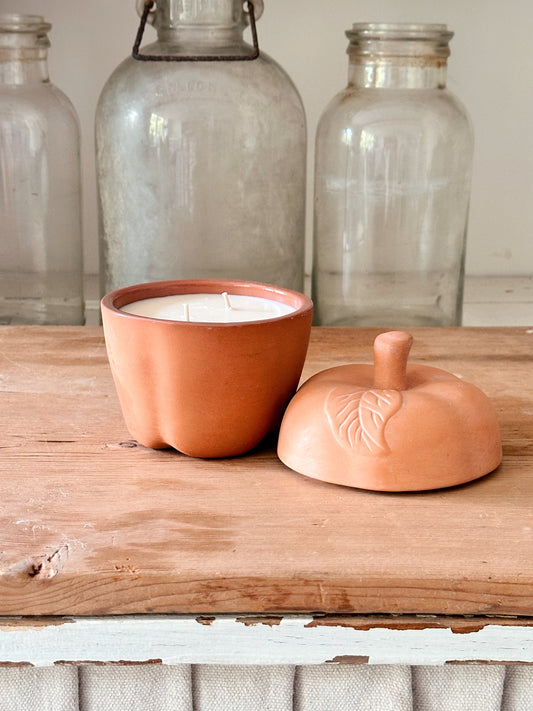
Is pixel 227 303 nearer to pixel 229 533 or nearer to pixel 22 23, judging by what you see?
pixel 229 533

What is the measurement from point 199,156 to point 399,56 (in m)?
0.19

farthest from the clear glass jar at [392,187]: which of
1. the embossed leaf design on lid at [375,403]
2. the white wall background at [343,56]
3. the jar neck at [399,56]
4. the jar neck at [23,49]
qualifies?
the embossed leaf design on lid at [375,403]

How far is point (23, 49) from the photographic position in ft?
2.54

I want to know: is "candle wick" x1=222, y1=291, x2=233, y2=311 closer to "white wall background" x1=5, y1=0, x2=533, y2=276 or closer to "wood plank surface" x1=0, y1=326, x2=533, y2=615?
"wood plank surface" x1=0, y1=326, x2=533, y2=615

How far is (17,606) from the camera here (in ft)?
1.16

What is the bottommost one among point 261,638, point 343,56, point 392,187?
point 261,638

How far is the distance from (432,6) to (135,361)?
2.00 ft

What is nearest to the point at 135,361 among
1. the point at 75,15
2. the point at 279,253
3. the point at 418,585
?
the point at 418,585

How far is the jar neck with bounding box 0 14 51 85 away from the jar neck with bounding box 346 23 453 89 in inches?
10.2

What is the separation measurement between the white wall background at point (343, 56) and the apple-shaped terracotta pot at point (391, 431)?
0.54m

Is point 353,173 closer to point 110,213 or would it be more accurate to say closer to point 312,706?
point 110,213

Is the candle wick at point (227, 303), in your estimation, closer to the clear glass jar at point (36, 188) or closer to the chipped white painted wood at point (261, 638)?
the chipped white painted wood at point (261, 638)

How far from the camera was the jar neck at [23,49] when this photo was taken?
76 centimetres

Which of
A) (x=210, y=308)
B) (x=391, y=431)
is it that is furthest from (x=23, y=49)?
(x=391, y=431)
